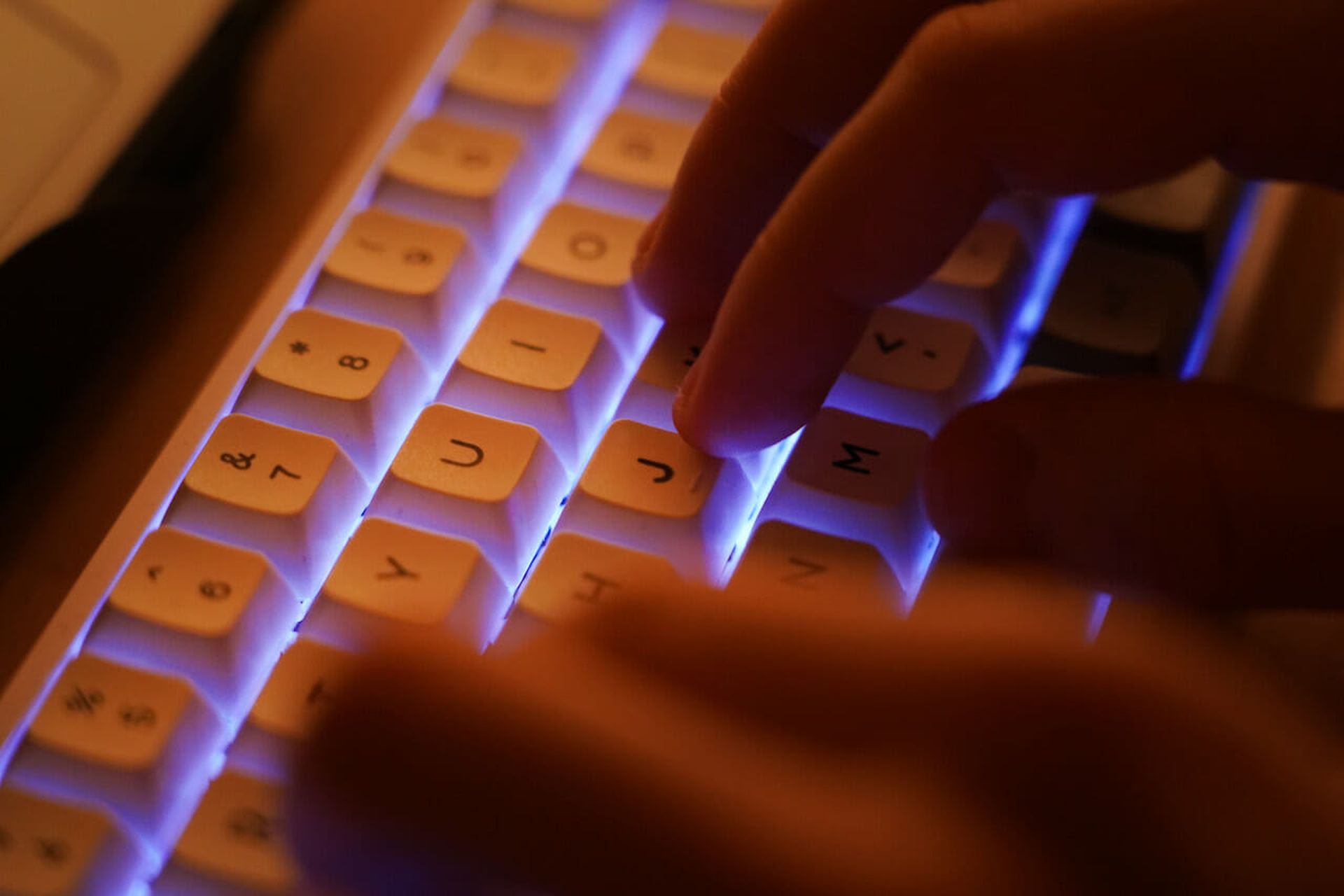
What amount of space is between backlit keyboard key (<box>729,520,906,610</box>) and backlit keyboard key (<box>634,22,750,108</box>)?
10.4 inches

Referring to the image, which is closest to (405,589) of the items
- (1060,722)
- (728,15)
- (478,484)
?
(478,484)

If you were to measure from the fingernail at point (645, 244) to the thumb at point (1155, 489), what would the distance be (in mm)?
174

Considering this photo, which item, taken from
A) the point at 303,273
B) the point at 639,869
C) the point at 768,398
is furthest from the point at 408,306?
the point at 639,869

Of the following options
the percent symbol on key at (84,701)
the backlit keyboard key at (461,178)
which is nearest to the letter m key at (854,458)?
the backlit keyboard key at (461,178)

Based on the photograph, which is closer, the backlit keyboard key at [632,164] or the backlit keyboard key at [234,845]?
the backlit keyboard key at [234,845]

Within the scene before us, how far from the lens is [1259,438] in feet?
1.50

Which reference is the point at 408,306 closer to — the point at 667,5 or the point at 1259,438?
the point at 667,5

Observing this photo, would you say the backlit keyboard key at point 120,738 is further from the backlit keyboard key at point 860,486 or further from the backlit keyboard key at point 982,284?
the backlit keyboard key at point 982,284

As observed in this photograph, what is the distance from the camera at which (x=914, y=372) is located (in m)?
0.55

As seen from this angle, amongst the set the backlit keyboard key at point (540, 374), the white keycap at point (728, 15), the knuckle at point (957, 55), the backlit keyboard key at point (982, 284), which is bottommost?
the backlit keyboard key at point (540, 374)

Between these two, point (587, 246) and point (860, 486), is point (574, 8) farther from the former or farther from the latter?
point (860, 486)

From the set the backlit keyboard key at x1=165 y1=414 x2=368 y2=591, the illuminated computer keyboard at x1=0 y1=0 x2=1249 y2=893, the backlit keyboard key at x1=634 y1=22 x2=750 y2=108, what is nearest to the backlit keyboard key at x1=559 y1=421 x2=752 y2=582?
the illuminated computer keyboard at x1=0 y1=0 x2=1249 y2=893

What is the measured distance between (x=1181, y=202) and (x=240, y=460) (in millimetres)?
482

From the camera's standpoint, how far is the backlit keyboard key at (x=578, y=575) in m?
0.49
